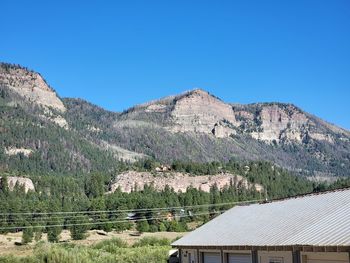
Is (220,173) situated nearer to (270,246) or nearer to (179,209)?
(179,209)

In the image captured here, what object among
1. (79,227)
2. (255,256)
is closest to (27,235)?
(79,227)

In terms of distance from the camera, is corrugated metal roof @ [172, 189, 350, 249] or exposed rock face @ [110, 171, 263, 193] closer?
corrugated metal roof @ [172, 189, 350, 249]

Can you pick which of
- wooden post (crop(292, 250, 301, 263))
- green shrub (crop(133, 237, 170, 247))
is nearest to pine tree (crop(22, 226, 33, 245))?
green shrub (crop(133, 237, 170, 247))

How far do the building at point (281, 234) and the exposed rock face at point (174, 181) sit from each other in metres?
128

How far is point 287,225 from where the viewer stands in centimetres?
2353

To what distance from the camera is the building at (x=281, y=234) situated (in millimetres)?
18438

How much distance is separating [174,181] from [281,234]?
144623 mm

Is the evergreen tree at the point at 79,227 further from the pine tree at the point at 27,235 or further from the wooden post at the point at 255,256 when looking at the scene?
the wooden post at the point at 255,256

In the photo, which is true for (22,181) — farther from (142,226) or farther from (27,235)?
(27,235)

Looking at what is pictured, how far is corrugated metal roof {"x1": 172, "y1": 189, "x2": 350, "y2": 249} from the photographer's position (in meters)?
19.2

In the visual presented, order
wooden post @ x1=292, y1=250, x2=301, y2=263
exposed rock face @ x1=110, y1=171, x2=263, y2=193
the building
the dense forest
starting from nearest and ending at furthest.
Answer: the building → wooden post @ x1=292, y1=250, x2=301, y2=263 → the dense forest → exposed rock face @ x1=110, y1=171, x2=263, y2=193

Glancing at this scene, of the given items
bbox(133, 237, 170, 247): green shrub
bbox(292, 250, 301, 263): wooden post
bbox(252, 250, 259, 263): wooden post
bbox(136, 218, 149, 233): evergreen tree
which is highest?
bbox(292, 250, 301, 263): wooden post

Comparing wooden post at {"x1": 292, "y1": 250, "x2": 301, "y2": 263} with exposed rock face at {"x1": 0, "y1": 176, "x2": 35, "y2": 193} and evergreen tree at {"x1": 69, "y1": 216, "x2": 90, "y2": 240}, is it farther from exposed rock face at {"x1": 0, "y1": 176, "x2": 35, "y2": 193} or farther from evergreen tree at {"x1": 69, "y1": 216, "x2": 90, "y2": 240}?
exposed rock face at {"x1": 0, "y1": 176, "x2": 35, "y2": 193}

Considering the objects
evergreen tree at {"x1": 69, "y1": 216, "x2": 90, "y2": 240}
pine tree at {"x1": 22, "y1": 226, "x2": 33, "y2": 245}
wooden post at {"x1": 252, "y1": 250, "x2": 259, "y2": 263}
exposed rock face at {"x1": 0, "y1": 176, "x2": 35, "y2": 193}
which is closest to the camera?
wooden post at {"x1": 252, "y1": 250, "x2": 259, "y2": 263}
